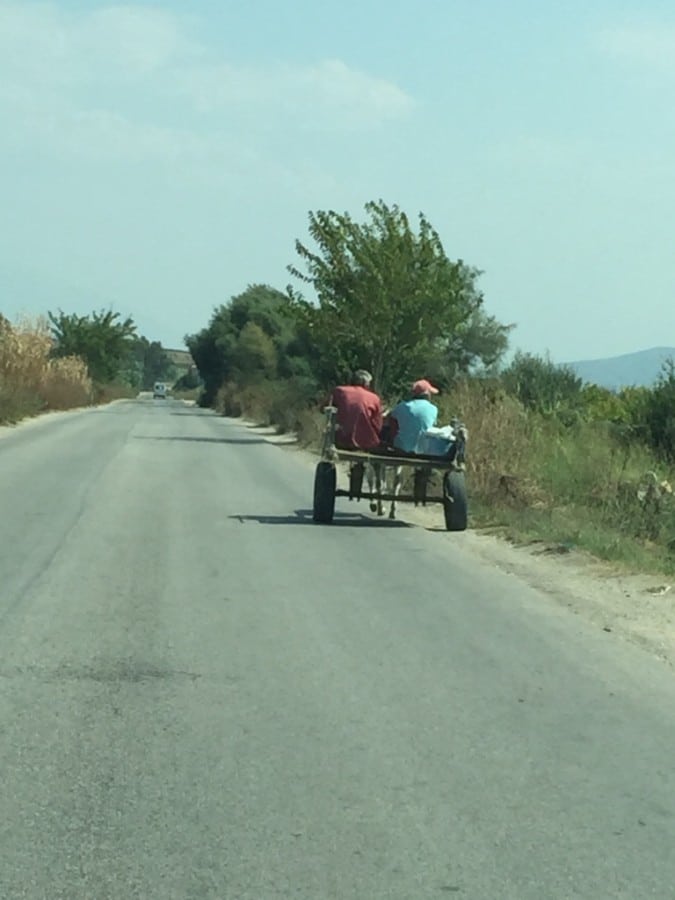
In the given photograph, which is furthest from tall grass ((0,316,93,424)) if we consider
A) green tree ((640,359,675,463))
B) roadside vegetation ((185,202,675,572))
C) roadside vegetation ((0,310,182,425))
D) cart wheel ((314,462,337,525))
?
cart wheel ((314,462,337,525))

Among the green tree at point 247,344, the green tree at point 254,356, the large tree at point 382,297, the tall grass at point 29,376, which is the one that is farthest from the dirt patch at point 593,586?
the green tree at point 254,356

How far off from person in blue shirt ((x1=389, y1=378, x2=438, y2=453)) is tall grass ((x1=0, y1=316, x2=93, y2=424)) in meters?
31.6

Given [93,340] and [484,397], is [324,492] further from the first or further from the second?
[93,340]

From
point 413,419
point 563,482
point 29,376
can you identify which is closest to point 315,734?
point 413,419

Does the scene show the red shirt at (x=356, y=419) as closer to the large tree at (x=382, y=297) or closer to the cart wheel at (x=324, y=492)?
the cart wheel at (x=324, y=492)

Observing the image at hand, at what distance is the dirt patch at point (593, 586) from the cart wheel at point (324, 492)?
148 centimetres

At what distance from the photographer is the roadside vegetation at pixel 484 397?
63.2 ft

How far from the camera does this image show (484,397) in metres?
25.0

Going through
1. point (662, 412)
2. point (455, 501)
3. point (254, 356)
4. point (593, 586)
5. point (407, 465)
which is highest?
point (254, 356)

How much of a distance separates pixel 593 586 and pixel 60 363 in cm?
6788

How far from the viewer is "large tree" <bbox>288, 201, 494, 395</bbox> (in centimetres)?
3969

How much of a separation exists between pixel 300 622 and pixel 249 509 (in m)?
9.08

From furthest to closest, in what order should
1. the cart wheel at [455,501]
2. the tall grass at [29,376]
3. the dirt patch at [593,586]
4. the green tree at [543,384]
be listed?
1. the tall grass at [29,376]
2. the green tree at [543,384]
3. the cart wheel at [455,501]
4. the dirt patch at [593,586]

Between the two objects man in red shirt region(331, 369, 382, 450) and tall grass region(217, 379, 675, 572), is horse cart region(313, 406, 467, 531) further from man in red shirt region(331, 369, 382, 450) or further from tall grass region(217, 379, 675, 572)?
tall grass region(217, 379, 675, 572)
